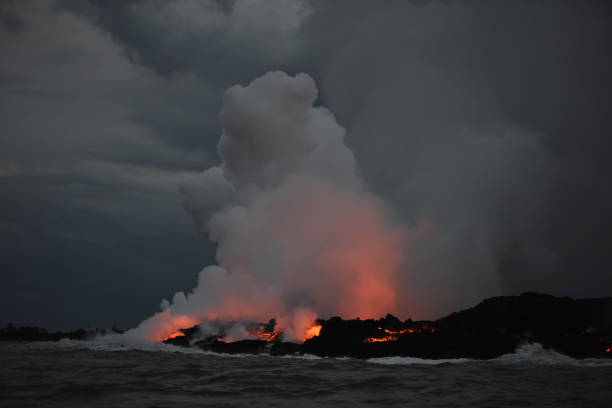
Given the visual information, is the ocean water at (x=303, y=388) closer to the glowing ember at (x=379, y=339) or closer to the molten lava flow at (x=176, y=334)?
the glowing ember at (x=379, y=339)

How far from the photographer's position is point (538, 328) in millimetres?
74750

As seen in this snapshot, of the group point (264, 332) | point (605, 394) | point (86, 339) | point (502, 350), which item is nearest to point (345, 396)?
point (605, 394)

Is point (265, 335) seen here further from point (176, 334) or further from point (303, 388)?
point (303, 388)

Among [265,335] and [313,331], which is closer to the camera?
[313,331]

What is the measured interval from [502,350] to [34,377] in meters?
49.9

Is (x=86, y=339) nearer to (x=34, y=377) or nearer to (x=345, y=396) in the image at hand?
(x=34, y=377)

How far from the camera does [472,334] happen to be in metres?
67.4

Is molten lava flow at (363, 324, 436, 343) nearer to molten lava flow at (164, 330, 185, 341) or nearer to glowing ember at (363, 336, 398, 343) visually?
glowing ember at (363, 336, 398, 343)

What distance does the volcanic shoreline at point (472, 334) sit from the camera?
64.1 m

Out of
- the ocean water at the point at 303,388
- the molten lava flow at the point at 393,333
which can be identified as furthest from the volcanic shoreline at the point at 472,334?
the ocean water at the point at 303,388

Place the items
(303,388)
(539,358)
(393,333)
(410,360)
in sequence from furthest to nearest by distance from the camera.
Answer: (393,333) → (410,360) → (539,358) → (303,388)

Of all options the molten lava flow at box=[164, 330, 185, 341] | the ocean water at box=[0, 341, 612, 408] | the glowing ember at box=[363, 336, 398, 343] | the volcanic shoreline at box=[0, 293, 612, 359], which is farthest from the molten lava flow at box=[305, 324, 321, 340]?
the ocean water at box=[0, 341, 612, 408]

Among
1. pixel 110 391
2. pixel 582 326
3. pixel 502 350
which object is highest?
pixel 582 326

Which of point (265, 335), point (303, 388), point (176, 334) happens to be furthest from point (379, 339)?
point (176, 334)
